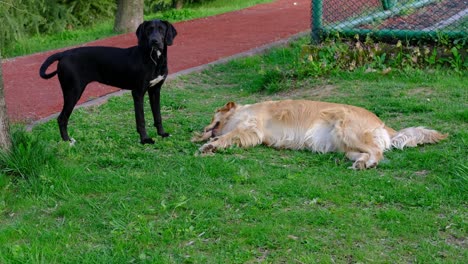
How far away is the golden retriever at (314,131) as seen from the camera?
6039 millimetres

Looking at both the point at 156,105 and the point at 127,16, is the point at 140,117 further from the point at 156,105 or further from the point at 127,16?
the point at 127,16

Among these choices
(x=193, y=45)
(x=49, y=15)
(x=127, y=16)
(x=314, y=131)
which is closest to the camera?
(x=314, y=131)

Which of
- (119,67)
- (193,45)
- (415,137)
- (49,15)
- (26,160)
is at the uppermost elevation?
(119,67)

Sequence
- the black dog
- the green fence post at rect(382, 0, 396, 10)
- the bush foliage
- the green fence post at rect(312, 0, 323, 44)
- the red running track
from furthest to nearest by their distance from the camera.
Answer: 1. the bush foliage
2. the green fence post at rect(382, 0, 396, 10)
3. the green fence post at rect(312, 0, 323, 44)
4. the red running track
5. the black dog

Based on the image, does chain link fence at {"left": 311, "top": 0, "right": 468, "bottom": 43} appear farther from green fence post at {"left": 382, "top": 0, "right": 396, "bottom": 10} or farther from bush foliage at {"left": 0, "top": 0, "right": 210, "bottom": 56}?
bush foliage at {"left": 0, "top": 0, "right": 210, "bottom": 56}

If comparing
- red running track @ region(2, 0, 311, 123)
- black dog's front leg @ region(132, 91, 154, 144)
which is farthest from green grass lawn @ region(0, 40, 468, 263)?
red running track @ region(2, 0, 311, 123)

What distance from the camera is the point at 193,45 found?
13.6m

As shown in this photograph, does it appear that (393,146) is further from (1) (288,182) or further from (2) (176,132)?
(2) (176,132)

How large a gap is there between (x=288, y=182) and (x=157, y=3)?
56.4 ft

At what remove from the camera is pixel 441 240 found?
4207 millimetres

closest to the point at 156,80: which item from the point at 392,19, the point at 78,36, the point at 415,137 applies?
the point at 415,137

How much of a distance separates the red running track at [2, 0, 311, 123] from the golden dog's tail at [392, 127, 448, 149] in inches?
172

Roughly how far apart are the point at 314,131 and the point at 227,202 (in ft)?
5.49

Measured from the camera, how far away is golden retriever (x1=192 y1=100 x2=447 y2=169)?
604 cm
